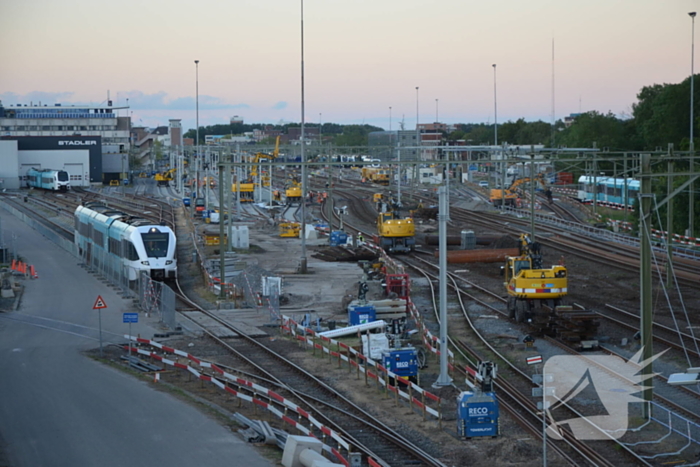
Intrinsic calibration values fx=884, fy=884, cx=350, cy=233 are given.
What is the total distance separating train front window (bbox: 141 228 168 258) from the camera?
34.5m

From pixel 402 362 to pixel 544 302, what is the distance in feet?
26.6

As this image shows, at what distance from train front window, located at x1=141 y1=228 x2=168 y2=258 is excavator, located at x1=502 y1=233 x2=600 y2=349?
47.4ft

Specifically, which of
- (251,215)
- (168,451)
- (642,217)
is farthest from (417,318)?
(251,215)

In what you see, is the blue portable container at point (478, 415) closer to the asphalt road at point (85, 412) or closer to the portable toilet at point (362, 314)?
the asphalt road at point (85, 412)

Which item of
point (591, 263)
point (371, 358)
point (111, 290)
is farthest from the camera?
point (591, 263)

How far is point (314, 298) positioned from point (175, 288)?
20.8ft

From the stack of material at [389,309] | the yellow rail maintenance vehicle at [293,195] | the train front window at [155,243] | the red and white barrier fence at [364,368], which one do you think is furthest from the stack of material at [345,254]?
the yellow rail maintenance vehicle at [293,195]

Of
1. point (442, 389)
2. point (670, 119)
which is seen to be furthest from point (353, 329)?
point (670, 119)

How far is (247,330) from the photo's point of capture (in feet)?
88.8

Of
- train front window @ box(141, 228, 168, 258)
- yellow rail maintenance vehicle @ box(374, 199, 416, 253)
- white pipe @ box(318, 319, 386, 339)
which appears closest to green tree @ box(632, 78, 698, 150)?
yellow rail maintenance vehicle @ box(374, 199, 416, 253)

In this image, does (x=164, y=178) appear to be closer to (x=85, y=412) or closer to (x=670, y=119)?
(x=670, y=119)

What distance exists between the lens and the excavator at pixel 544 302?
23406 millimetres

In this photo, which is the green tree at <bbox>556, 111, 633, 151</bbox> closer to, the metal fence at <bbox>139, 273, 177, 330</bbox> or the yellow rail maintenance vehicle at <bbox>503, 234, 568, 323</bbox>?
the yellow rail maintenance vehicle at <bbox>503, 234, 568, 323</bbox>

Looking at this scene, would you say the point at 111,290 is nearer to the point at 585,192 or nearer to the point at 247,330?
the point at 247,330
